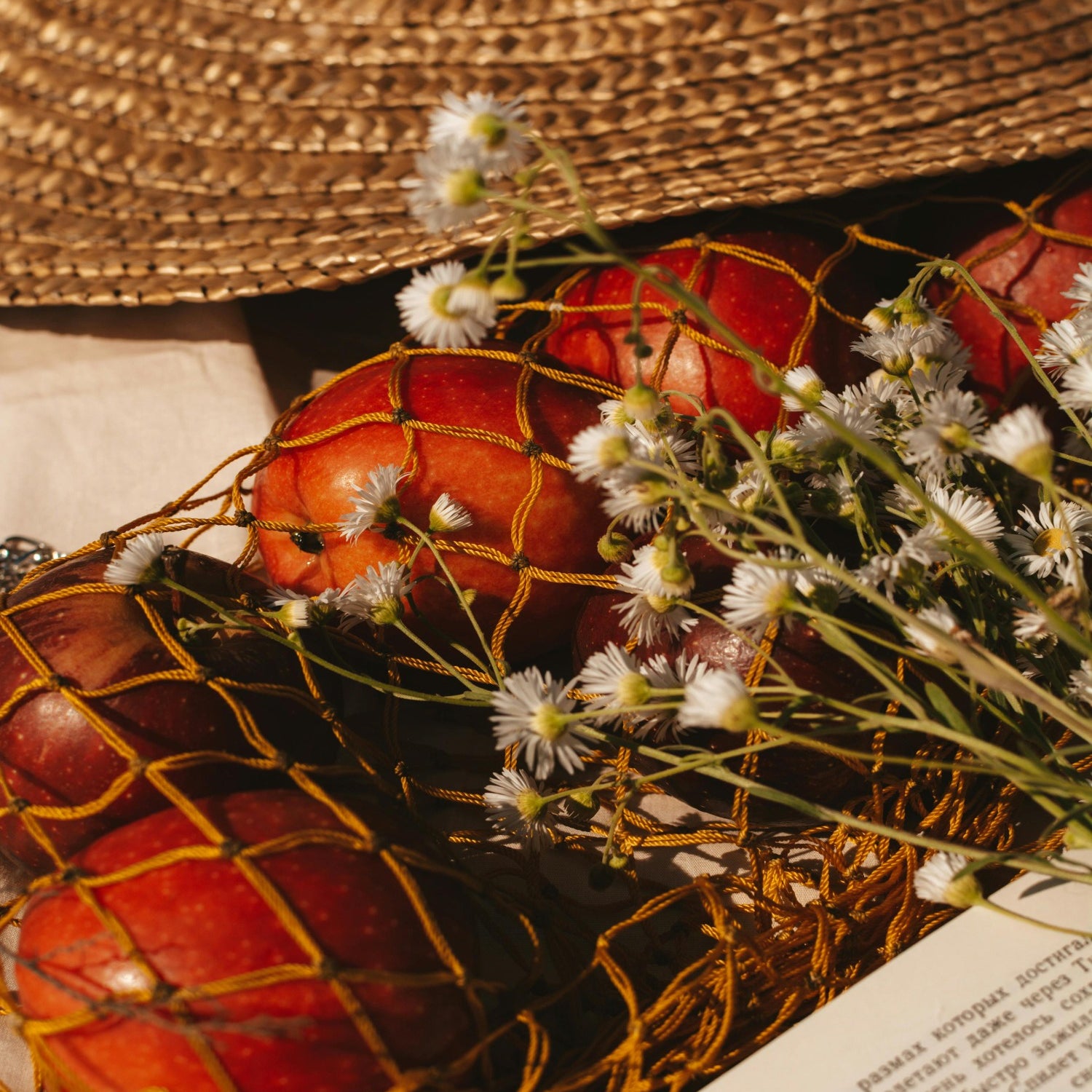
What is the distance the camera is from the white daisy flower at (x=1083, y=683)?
19.7 inches

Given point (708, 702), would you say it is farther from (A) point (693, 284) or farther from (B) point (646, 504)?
(A) point (693, 284)

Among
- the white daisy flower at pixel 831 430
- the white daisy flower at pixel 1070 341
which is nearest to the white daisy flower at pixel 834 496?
the white daisy flower at pixel 831 430

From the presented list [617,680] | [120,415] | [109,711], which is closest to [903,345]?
[617,680]

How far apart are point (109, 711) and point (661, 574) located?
0.30m

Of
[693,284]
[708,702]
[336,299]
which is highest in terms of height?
[336,299]

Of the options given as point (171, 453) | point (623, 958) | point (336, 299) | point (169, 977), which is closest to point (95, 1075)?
point (169, 977)

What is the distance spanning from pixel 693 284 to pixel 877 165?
0.15 metres

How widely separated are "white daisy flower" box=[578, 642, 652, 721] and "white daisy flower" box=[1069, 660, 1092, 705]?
0.21m

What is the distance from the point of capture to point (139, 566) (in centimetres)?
56

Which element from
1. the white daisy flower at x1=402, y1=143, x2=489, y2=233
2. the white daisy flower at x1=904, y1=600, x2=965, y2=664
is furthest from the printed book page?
the white daisy flower at x1=402, y1=143, x2=489, y2=233

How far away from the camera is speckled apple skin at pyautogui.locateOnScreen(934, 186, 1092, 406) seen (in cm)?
77

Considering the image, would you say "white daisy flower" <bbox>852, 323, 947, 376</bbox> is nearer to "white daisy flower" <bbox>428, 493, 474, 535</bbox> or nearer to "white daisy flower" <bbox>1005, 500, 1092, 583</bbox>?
"white daisy flower" <bbox>1005, 500, 1092, 583</bbox>

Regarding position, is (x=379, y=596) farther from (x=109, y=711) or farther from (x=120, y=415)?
(x=120, y=415)

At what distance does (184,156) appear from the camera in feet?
2.83
